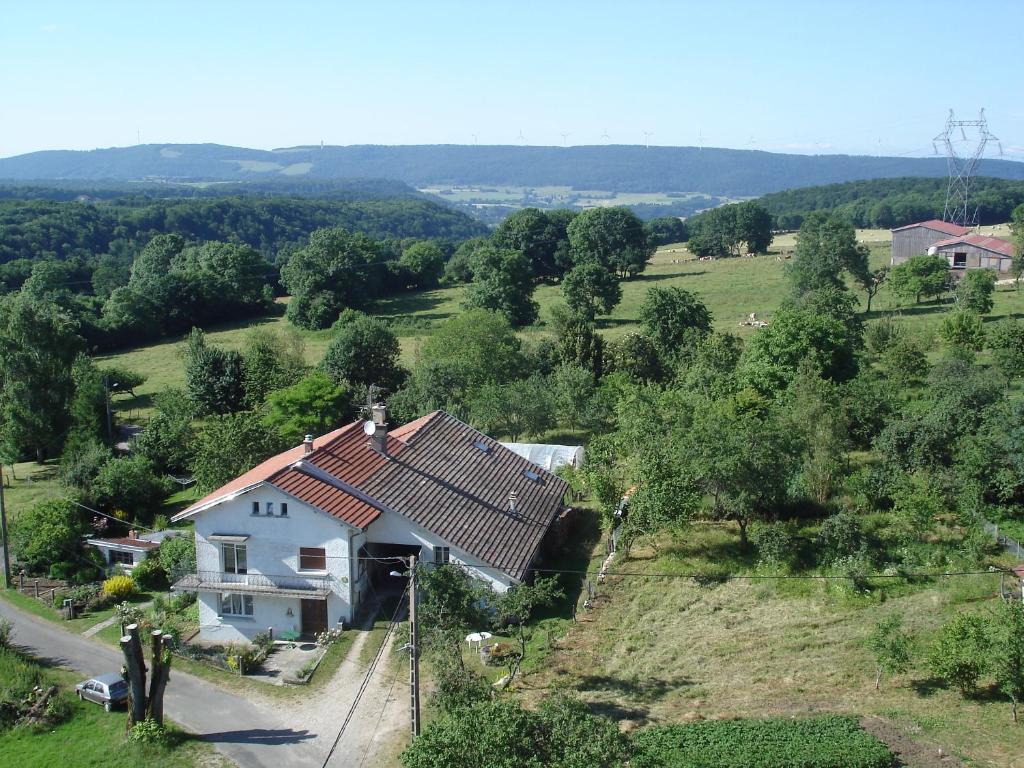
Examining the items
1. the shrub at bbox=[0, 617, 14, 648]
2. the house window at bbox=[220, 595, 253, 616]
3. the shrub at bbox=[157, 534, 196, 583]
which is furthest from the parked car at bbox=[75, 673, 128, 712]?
the shrub at bbox=[157, 534, 196, 583]

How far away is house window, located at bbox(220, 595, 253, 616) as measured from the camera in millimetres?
27531

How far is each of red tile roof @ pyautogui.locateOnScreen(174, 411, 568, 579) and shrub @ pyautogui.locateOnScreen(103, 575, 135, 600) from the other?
4.32 m

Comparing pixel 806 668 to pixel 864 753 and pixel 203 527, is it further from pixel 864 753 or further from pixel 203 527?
pixel 203 527

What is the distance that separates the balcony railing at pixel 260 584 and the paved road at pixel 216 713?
2661 mm

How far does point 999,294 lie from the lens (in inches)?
2601

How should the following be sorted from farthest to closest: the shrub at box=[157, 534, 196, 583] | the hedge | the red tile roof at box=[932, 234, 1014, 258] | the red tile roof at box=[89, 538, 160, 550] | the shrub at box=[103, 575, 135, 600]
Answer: the red tile roof at box=[932, 234, 1014, 258] < the red tile roof at box=[89, 538, 160, 550] < the shrub at box=[103, 575, 135, 600] < the shrub at box=[157, 534, 196, 583] < the hedge

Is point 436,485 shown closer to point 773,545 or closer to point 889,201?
point 773,545

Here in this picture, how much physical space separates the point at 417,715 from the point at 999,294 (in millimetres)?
61344

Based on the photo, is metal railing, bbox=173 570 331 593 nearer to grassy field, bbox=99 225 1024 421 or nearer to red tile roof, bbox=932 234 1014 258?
grassy field, bbox=99 225 1024 421

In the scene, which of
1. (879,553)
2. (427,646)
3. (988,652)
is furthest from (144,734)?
(879,553)

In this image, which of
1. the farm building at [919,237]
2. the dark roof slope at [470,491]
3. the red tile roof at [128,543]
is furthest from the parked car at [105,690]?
the farm building at [919,237]

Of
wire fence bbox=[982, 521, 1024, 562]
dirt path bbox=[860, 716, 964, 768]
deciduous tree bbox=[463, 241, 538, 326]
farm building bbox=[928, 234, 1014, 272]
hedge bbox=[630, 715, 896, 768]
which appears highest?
farm building bbox=[928, 234, 1014, 272]

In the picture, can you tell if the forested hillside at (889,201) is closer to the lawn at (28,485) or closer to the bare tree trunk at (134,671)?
the lawn at (28,485)

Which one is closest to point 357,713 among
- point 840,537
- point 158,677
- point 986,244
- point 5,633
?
point 158,677
